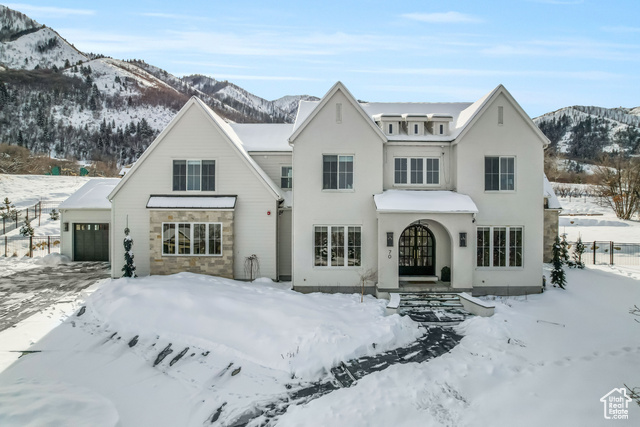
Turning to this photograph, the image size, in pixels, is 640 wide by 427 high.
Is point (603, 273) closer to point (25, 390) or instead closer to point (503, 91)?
point (503, 91)

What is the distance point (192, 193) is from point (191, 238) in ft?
6.37

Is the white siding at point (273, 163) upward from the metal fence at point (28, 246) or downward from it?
upward

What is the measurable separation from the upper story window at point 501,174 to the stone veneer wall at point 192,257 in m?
10.4

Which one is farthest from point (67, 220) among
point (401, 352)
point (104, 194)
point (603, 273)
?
point (603, 273)

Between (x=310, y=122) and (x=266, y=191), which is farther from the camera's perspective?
(x=266, y=191)

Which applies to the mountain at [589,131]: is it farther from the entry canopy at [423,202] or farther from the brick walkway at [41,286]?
the brick walkway at [41,286]

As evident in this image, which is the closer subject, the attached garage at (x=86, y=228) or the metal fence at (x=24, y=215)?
the attached garage at (x=86, y=228)

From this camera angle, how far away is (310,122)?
14.6 m

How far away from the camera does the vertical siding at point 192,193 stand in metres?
15.8

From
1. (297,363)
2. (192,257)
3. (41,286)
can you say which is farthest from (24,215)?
(297,363)

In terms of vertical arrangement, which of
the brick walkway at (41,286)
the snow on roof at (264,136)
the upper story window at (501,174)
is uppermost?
the snow on roof at (264,136)

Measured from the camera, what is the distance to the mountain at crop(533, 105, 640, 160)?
118 meters

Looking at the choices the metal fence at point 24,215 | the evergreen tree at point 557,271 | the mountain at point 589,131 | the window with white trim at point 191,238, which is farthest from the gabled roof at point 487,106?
the mountain at point 589,131

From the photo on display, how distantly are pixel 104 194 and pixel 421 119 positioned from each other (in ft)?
58.7
